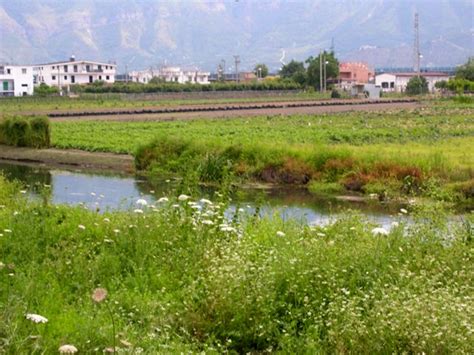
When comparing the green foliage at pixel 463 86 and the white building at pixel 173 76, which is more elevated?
the white building at pixel 173 76

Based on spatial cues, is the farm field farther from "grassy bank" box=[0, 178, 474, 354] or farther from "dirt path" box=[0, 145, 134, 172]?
"grassy bank" box=[0, 178, 474, 354]

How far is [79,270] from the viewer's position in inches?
360

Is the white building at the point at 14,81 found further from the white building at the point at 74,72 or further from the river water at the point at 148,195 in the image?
the river water at the point at 148,195

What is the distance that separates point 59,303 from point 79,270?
1.15 metres

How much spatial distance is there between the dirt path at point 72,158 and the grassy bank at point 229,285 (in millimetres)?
19108

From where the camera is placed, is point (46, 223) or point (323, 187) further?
point (323, 187)

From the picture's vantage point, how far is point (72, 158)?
3225 cm

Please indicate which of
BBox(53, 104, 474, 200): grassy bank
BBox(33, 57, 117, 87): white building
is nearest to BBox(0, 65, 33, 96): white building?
BBox(33, 57, 117, 87): white building

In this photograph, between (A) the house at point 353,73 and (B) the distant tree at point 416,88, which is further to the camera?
(A) the house at point 353,73

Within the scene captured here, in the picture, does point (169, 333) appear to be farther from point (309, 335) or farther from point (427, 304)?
point (427, 304)

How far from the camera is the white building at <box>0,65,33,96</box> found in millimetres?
110000

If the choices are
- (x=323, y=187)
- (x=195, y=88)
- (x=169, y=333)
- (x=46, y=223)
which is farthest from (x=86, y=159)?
(x=195, y=88)

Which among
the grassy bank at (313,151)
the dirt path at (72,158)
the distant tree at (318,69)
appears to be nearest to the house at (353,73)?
the distant tree at (318,69)

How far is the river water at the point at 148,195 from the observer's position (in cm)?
1797
